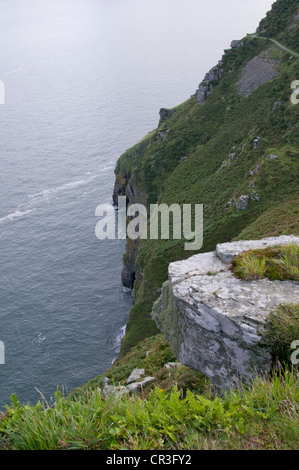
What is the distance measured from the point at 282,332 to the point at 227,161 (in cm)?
5586

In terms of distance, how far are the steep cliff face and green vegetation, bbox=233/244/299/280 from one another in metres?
21.8

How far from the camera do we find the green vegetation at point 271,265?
39.2 ft

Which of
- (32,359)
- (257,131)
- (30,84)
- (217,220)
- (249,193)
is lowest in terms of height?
(32,359)

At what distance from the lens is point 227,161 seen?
208 ft

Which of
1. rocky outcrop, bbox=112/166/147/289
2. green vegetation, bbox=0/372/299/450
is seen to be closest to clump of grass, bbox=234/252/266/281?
green vegetation, bbox=0/372/299/450

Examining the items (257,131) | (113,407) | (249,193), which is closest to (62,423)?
(113,407)

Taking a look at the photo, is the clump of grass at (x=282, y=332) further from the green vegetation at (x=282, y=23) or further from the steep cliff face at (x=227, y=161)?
the green vegetation at (x=282, y=23)

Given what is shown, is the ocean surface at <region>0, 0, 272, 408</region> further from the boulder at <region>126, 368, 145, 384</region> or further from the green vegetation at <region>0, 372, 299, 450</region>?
the boulder at <region>126, 368, 145, 384</region>

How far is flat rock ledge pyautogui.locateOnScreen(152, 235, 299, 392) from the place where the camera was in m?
10.7

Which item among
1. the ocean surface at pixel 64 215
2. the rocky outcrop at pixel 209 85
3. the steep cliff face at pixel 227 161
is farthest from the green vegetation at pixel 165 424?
the rocky outcrop at pixel 209 85

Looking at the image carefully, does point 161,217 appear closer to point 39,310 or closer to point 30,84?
point 39,310

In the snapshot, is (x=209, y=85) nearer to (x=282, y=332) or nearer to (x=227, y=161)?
(x=227, y=161)

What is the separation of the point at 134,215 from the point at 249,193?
41.5m

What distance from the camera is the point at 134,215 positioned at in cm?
8644
